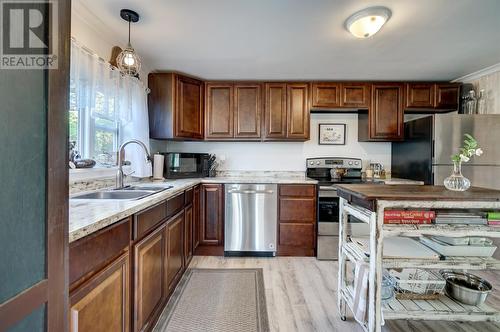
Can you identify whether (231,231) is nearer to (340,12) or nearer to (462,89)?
(340,12)

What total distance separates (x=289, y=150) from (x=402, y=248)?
2.24m

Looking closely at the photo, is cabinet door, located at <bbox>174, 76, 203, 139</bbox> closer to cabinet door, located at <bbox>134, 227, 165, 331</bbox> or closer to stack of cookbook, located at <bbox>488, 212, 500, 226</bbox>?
cabinet door, located at <bbox>134, 227, 165, 331</bbox>

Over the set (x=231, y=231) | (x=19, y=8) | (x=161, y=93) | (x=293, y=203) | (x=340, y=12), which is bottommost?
(x=231, y=231)

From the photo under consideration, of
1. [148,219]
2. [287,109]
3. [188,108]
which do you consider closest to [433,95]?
[287,109]

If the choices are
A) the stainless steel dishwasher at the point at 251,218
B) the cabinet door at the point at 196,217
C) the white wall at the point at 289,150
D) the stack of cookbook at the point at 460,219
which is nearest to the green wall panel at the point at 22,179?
the stack of cookbook at the point at 460,219

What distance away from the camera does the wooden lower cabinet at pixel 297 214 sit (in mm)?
3051

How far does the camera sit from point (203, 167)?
134 inches

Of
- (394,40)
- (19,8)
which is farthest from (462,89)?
(19,8)

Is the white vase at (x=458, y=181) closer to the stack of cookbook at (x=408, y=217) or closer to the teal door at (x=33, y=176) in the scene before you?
the stack of cookbook at (x=408, y=217)

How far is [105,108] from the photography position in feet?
7.00

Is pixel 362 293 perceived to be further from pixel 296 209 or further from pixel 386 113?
pixel 386 113

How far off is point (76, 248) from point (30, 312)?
306 mm

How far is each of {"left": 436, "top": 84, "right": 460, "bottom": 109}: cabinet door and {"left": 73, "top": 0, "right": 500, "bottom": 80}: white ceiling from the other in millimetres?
153

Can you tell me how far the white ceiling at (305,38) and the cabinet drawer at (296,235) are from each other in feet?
6.32
